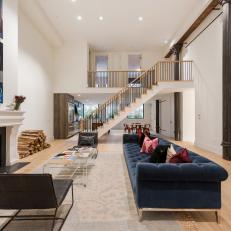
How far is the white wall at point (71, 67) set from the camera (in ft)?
37.9

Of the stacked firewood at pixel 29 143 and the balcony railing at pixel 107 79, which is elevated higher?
the balcony railing at pixel 107 79

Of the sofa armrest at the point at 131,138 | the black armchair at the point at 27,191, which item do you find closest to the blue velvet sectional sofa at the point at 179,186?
the black armchair at the point at 27,191

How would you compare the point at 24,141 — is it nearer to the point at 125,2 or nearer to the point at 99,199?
the point at 99,199

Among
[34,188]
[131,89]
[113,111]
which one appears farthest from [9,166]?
[131,89]

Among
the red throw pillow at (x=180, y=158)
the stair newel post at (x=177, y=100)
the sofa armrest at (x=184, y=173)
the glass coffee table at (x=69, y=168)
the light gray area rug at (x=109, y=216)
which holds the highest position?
the stair newel post at (x=177, y=100)

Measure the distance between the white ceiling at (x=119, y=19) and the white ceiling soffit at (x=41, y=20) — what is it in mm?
95

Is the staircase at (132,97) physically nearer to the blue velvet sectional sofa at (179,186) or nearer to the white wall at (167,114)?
the white wall at (167,114)

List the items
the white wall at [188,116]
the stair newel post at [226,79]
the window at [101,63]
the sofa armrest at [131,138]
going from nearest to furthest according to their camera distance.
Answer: the stair newel post at [226,79] → the sofa armrest at [131,138] → the white wall at [188,116] → the window at [101,63]

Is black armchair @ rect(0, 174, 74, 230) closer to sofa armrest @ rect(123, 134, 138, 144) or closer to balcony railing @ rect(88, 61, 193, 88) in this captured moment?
sofa armrest @ rect(123, 134, 138, 144)

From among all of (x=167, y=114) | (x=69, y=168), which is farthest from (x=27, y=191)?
(x=167, y=114)

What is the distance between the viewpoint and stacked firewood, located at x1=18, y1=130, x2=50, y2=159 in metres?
6.86

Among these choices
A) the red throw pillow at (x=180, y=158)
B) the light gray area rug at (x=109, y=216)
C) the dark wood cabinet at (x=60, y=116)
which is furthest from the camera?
the dark wood cabinet at (x=60, y=116)

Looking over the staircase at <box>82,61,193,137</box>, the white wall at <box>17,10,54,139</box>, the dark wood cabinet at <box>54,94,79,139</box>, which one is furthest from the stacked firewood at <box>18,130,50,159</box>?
the dark wood cabinet at <box>54,94,79,139</box>

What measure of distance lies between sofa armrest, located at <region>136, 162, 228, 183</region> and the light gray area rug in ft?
1.75
